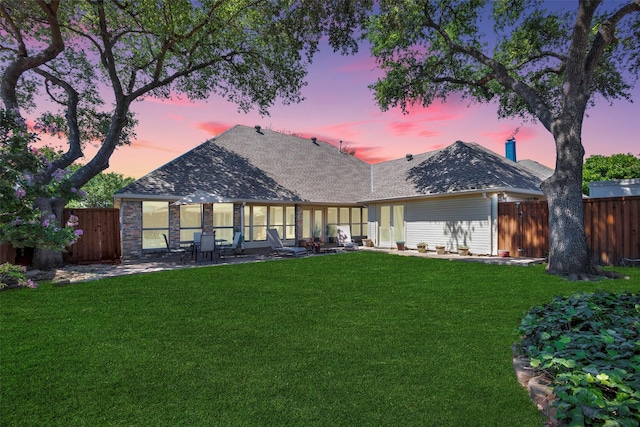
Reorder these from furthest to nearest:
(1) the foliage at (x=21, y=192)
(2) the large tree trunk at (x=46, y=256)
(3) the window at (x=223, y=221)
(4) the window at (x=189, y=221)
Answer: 1. (3) the window at (x=223, y=221)
2. (4) the window at (x=189, y=221)
3. (2) the large tree trunk at (x=46, y=256)
4. (1) the foliage at (x=21, y=192)

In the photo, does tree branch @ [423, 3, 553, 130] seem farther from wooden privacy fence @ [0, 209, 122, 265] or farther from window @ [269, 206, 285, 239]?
wooden privacy fence @ [0, 209, 122, 265]

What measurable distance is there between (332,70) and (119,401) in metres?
13.8

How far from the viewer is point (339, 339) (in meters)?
5.04

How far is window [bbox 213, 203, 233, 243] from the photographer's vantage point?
60.9 ft

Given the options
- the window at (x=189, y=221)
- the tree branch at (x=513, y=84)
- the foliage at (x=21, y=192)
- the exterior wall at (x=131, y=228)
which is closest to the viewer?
the foliage at (x=21, y=192)

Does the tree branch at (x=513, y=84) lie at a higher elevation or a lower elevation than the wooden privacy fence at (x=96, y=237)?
higher

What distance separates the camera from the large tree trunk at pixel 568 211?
422 inches

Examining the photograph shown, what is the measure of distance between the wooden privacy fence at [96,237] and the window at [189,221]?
3371 mm

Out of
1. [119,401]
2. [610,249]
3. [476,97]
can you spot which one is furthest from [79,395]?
[476,97]

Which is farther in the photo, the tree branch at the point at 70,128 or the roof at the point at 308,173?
the roof at the point at 308,173

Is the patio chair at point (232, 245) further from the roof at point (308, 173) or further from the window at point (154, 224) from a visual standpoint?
the window at point (154, 224)

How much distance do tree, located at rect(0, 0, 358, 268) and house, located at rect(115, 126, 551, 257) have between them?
351cm

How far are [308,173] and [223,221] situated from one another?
24.3 ft

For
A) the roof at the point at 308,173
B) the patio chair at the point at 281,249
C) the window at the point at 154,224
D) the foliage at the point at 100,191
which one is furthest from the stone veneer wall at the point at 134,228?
the foliage at the point at 100,191
